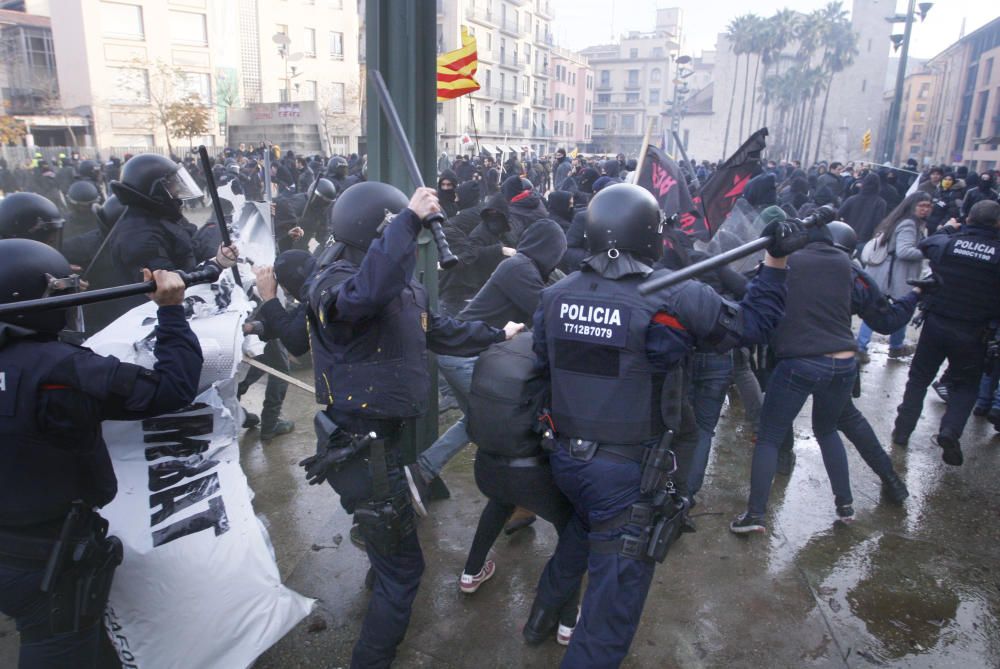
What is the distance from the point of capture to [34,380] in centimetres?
207

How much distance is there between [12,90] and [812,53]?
219ft

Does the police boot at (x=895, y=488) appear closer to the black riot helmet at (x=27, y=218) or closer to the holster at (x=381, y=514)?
the holster at (x=381, y=514)

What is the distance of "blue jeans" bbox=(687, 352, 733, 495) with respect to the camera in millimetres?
4121

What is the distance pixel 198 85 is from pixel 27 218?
40.0 metres

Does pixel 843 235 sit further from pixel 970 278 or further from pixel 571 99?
pixel 571 99

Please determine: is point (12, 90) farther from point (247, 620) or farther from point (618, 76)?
point (618, 76)

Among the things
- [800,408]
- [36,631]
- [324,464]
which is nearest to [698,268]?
[324,464]

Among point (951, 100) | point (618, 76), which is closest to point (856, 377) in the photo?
point (951, 100)

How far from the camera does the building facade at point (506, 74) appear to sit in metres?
52.7

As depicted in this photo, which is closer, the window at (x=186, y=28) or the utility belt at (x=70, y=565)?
the utility belt at (x=70, y=565)

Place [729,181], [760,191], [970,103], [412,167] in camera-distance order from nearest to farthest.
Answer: [412,167] → [729,181] → [760,191] → [970,103]

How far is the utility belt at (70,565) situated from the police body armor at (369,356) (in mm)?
968

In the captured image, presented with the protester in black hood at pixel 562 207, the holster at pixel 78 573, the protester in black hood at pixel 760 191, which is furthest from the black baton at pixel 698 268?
the protester in black hood at pixel 562 207

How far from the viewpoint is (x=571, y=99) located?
248 feet
